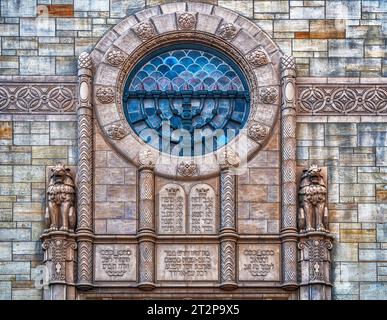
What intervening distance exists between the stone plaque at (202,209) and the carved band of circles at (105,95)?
7.43 feet

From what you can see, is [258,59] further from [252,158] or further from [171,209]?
[171,209]

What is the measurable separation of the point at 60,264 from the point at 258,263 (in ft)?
11.7

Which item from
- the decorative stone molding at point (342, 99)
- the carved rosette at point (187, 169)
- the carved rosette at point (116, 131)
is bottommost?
the carved rosette at point (187, 169)

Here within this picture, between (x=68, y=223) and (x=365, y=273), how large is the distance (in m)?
5.43

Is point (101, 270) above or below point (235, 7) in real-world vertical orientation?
below

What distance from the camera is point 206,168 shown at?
1928 inches

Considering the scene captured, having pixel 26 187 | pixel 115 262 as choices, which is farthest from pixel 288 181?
pixel 26 187

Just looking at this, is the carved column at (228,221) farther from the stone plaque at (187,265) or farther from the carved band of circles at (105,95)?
the carved band of circles at (105,95)

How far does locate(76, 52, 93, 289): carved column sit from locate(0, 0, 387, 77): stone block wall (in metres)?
0.34

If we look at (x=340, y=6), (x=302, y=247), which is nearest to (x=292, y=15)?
(x=340, y=6)

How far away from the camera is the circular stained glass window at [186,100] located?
1944 inches

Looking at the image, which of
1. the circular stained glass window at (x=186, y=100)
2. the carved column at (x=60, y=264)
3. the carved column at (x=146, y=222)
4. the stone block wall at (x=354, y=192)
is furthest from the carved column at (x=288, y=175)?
the carved column at (x=60, y=264)

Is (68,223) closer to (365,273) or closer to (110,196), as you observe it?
(110,196)

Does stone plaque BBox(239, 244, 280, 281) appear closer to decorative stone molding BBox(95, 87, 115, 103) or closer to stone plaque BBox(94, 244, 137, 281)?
stone plaque BBox(94, 244, 137, 281)
